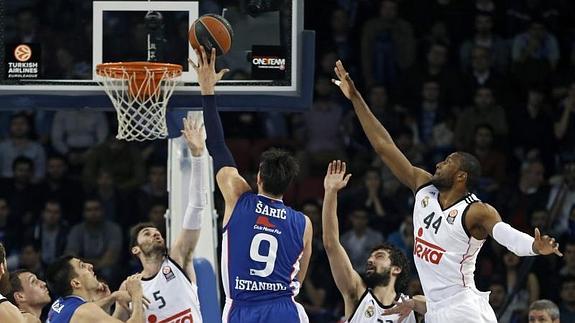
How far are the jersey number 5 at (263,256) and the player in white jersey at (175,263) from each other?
140cm

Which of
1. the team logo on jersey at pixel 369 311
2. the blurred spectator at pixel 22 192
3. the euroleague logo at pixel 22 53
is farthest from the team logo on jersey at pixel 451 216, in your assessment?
the blurred spectator at pixel 22 192

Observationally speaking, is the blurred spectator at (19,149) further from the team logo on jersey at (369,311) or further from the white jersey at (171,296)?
the team logo on jersey at (369,311)

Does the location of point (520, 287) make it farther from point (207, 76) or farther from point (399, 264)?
point (207, 76)

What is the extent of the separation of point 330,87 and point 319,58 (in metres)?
0.52

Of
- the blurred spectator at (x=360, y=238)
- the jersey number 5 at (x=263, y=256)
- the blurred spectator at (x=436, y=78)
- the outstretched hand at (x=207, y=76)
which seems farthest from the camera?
the blurred spectator at (x=436, y=78)

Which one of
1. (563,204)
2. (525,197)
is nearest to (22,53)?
(525,197)

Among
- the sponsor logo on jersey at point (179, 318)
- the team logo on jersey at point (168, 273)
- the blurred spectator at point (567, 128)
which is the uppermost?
the blurred spectator at point (567, 128)

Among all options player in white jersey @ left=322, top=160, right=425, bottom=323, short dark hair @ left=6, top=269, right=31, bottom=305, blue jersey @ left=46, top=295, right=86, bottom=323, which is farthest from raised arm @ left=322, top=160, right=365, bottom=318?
short dark hair @ left=6, top=269, right=31, bottom=305

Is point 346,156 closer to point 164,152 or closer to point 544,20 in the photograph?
point 164,152

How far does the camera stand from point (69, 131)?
14.9 meters

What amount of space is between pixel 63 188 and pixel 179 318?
5.23m

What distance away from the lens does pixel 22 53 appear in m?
10.5

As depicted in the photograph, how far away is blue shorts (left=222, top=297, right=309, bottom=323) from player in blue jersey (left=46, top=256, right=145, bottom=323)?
85 centimetres

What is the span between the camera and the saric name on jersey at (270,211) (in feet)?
27.4
